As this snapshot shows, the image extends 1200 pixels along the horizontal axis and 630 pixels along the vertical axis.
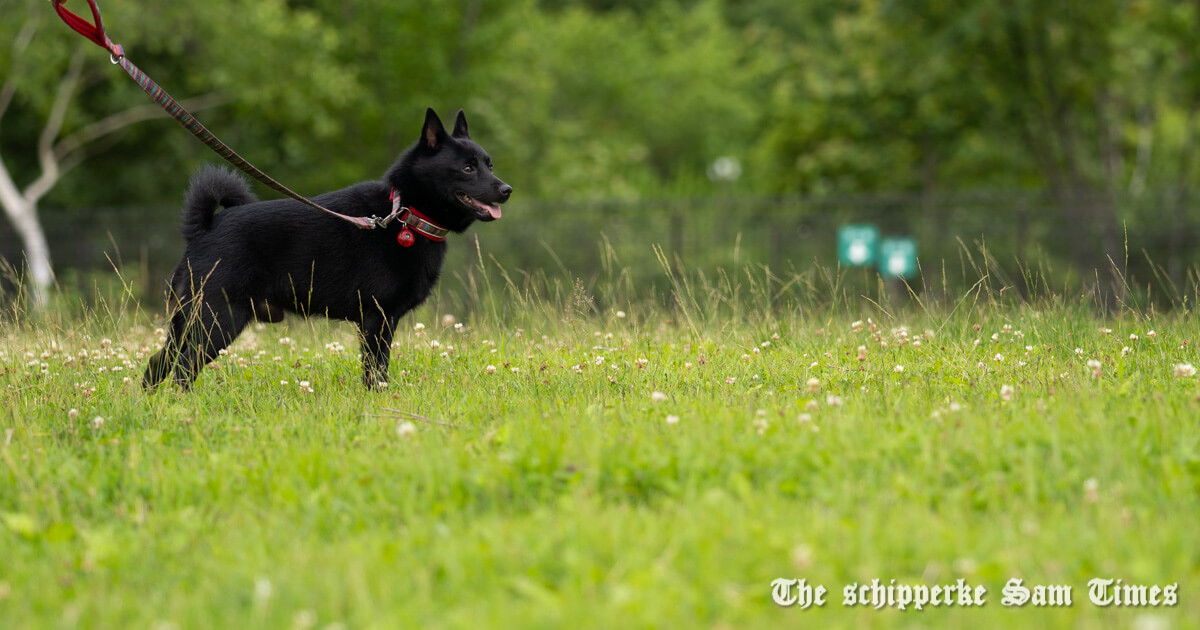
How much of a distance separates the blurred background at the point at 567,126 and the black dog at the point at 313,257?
29.2 feet

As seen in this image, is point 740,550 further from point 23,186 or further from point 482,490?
point 23,186

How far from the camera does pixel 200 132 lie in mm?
4973

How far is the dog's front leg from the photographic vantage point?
5254mm

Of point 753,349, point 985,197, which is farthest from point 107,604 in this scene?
point 985,197

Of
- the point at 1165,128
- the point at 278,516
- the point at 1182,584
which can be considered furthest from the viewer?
the point at 1165,128

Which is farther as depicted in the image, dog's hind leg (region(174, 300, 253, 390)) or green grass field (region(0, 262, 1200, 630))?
dog's hind leg (region(174, 300, 253, 390))

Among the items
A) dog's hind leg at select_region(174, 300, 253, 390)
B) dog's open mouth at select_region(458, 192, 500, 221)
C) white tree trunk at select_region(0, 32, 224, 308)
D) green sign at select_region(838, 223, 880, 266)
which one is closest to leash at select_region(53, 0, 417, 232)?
dog's open mouth at select_region(458, 192, 500, 221)

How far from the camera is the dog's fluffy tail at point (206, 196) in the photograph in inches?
213

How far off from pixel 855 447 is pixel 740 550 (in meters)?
0.94

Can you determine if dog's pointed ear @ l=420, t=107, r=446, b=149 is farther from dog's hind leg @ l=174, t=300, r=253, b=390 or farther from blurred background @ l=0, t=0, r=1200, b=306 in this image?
blurred background @ l=0, t=0, r=1200, b=306

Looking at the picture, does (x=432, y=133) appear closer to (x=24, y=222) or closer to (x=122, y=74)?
(x=24, y=222)

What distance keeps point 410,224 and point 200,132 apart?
1200 mm

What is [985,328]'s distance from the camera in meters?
6.05

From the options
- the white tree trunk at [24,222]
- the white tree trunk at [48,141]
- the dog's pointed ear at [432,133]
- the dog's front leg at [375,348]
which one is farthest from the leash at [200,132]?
the white tree trunk at [24,222]
